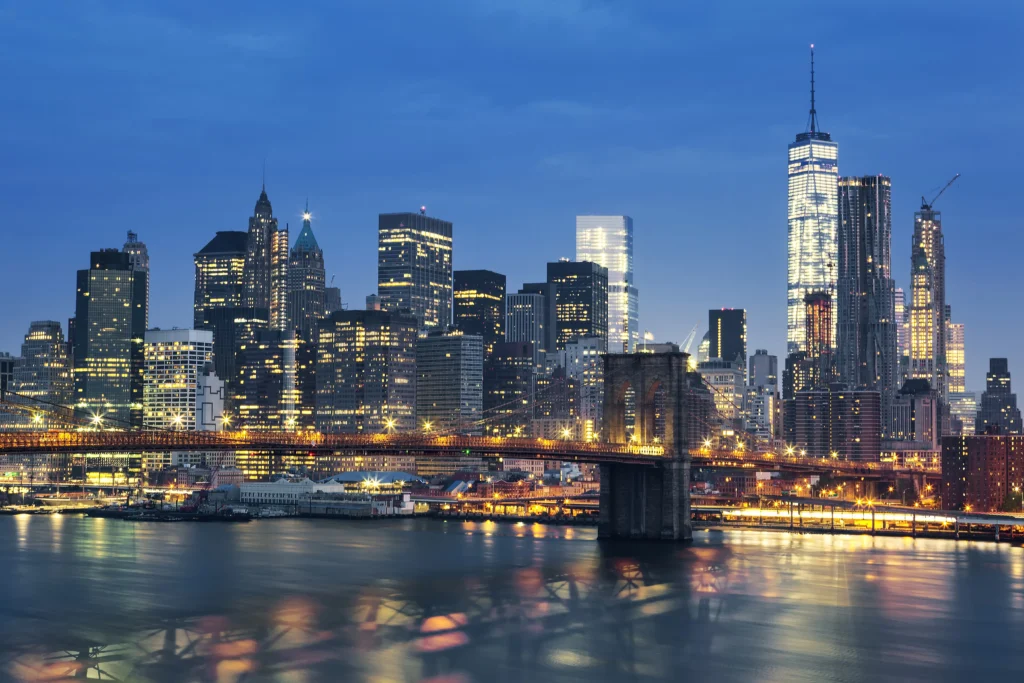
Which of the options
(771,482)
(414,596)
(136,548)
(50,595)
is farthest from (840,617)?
(771,482)

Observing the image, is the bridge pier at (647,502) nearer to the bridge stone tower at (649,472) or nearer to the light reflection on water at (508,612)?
the bridge stone tower at (649,472)

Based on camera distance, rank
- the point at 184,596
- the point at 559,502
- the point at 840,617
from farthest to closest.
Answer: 1. the point at 559,502
2. the point at 184,596
3. the point at 840,617

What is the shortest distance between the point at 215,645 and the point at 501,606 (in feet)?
45.7

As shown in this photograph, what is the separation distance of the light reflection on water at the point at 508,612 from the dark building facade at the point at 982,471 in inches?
1842

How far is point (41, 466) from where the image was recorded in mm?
192500

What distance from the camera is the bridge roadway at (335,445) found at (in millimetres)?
55469

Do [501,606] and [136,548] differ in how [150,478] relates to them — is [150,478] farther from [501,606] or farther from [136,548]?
[501,606]

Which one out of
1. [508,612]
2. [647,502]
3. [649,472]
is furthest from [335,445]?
[647,502]

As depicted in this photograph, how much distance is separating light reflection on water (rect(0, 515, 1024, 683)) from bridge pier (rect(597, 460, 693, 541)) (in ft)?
8.09

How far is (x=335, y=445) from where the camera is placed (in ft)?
224

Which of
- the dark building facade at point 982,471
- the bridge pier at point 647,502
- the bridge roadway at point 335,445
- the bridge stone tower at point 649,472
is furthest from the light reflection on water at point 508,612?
the dark building facade at point 982,471

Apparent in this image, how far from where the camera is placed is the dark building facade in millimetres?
131125

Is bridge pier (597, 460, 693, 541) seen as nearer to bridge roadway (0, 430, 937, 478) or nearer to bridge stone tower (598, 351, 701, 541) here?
bridge stone tower (598, 351, 701, 541)

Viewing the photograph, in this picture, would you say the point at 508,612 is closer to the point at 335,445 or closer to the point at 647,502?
the point at 335,445
